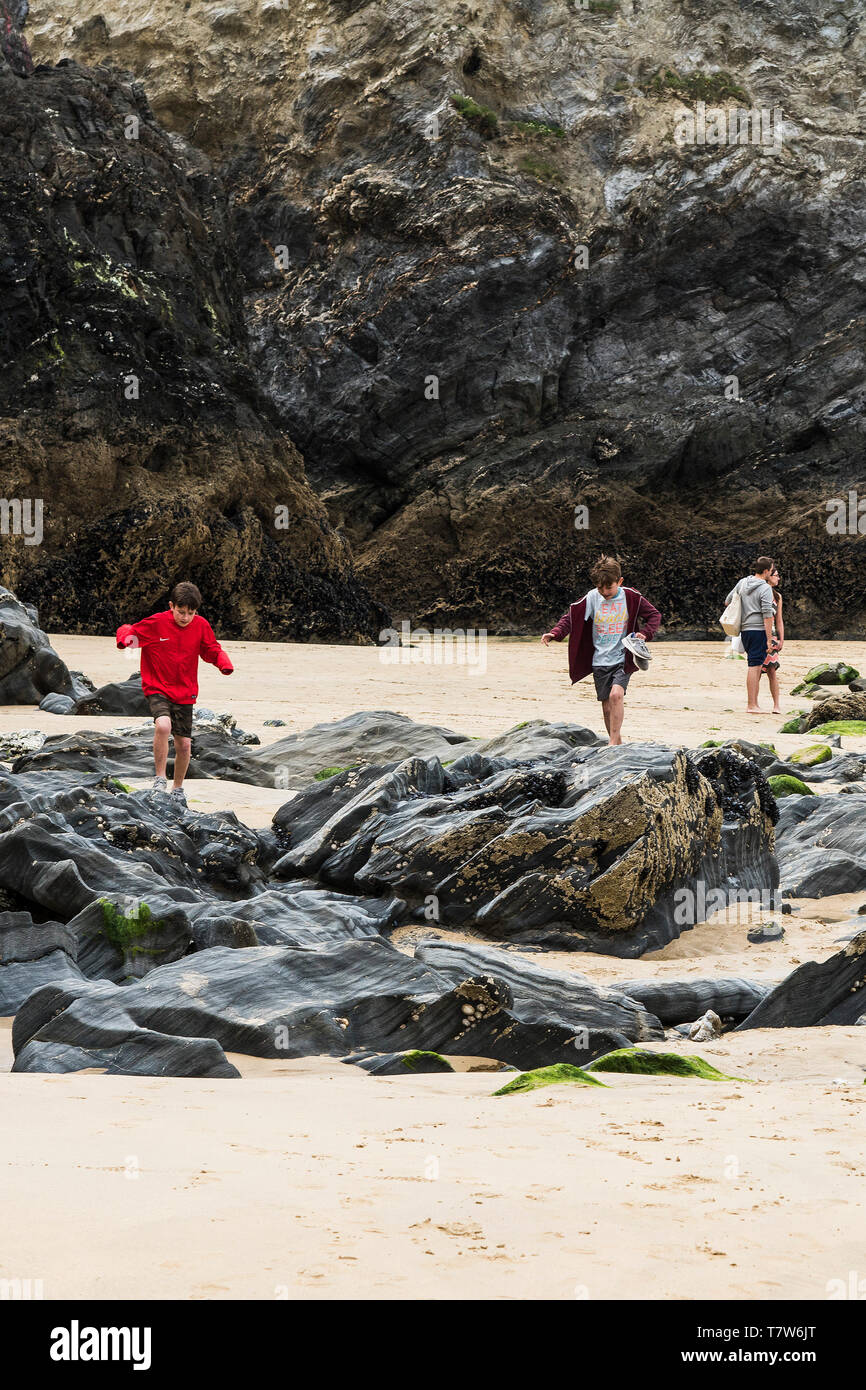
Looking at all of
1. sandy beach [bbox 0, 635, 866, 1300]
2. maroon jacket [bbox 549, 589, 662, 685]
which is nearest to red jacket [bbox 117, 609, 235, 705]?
maroon jacket [bbox 549, 589, 662, 685]

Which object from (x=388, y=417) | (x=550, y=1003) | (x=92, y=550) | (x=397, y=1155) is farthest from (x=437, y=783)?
(x=388, y=417)

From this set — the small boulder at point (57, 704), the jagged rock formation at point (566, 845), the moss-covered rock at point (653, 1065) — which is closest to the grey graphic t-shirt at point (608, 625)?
the jagged rock formation at point (566, 845)

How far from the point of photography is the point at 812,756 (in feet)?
32.3

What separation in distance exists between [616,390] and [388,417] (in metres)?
5.45

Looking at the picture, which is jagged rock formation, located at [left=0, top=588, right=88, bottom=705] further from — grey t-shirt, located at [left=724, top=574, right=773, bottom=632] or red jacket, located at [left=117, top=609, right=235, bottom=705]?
grey t-shirt, located at [left=724, top=574, right=773, bottom=632]

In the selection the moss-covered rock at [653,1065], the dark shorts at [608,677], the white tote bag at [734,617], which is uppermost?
the white tote bag at [734,617]

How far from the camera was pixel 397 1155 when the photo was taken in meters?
2.85

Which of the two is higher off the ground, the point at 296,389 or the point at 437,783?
the point at 296,389

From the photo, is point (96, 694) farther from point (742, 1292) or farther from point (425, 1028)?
point (742, 1292)

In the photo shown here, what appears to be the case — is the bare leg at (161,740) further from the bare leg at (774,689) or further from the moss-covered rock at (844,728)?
the bare leg at (774,689)

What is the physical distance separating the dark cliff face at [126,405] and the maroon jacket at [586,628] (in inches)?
510

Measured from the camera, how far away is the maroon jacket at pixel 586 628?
32.7ft

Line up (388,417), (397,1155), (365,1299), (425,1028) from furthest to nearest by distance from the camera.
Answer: (388,417) → (425,1028) → (397,1155) → (365,1299)
